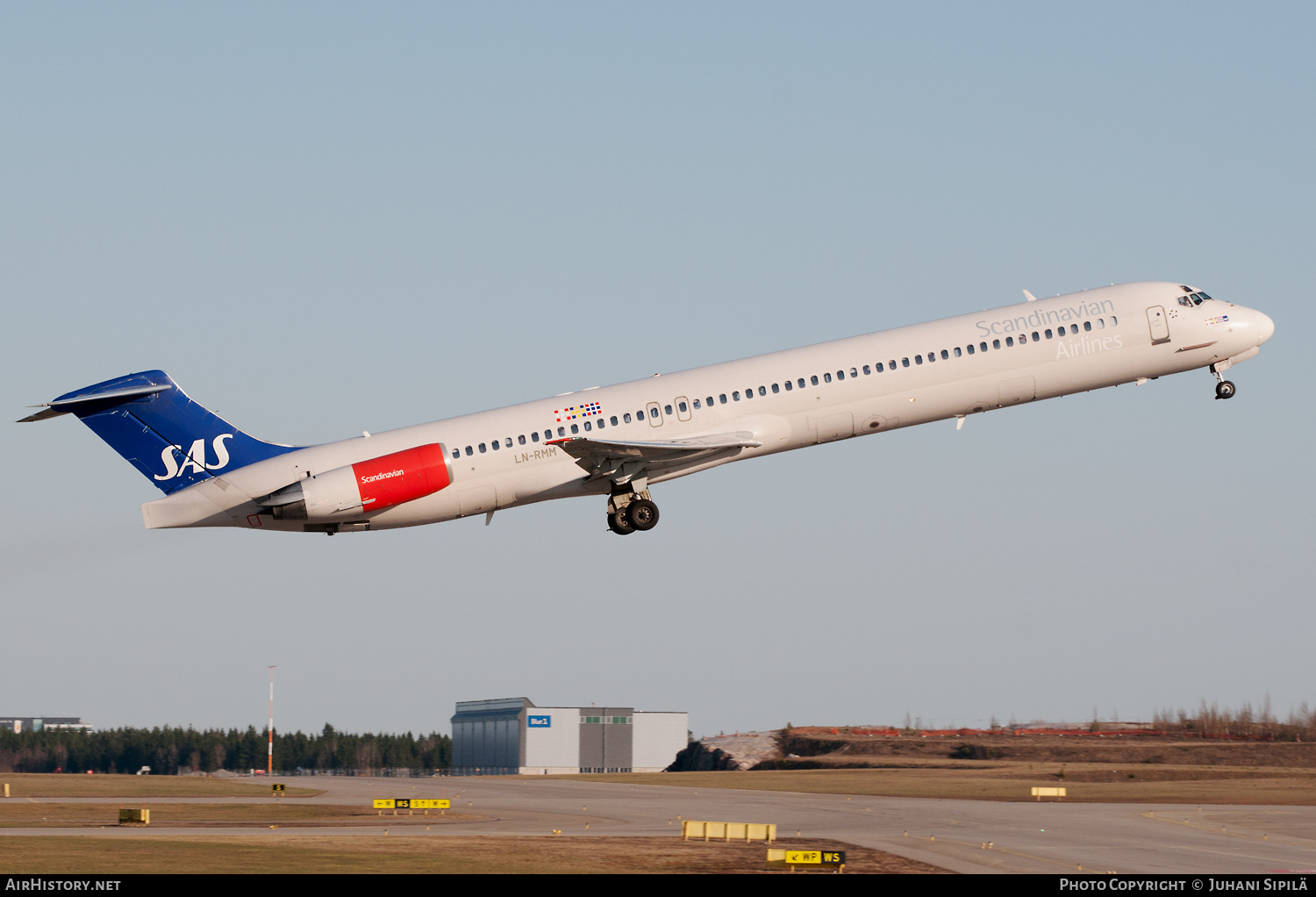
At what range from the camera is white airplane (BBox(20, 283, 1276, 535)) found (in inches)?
1523

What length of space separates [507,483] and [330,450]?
5.02 m

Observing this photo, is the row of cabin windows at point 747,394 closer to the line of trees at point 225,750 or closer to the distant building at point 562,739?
the distant building at point 562,739

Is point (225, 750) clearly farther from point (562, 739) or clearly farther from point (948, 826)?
point (948, 826)

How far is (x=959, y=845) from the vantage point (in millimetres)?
36031

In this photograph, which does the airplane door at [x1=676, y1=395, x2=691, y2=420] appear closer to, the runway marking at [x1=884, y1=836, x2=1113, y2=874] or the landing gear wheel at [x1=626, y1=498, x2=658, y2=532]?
the landing gear wheel at [x1=626, y1=498, x2=658, y2=532]

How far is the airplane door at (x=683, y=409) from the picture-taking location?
38906mm

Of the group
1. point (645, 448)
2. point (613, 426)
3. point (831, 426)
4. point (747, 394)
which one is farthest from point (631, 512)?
point (831, 426)

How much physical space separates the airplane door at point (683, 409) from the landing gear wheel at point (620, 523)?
10.9ft

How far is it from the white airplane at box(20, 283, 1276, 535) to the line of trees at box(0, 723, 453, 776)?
84650 millimetres

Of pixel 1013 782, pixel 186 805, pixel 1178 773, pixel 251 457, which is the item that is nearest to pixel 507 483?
pixel 251 457

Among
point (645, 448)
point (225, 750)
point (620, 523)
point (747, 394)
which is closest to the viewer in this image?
point (645, 448)

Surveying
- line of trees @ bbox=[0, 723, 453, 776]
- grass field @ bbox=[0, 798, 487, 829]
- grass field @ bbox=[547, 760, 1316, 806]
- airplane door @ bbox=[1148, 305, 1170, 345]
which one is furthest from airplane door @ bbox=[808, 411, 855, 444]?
line of trees @ bbox=[0, 723, 453, 776]

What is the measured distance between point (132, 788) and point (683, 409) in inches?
1427

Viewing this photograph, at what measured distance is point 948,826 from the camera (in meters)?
41.7
